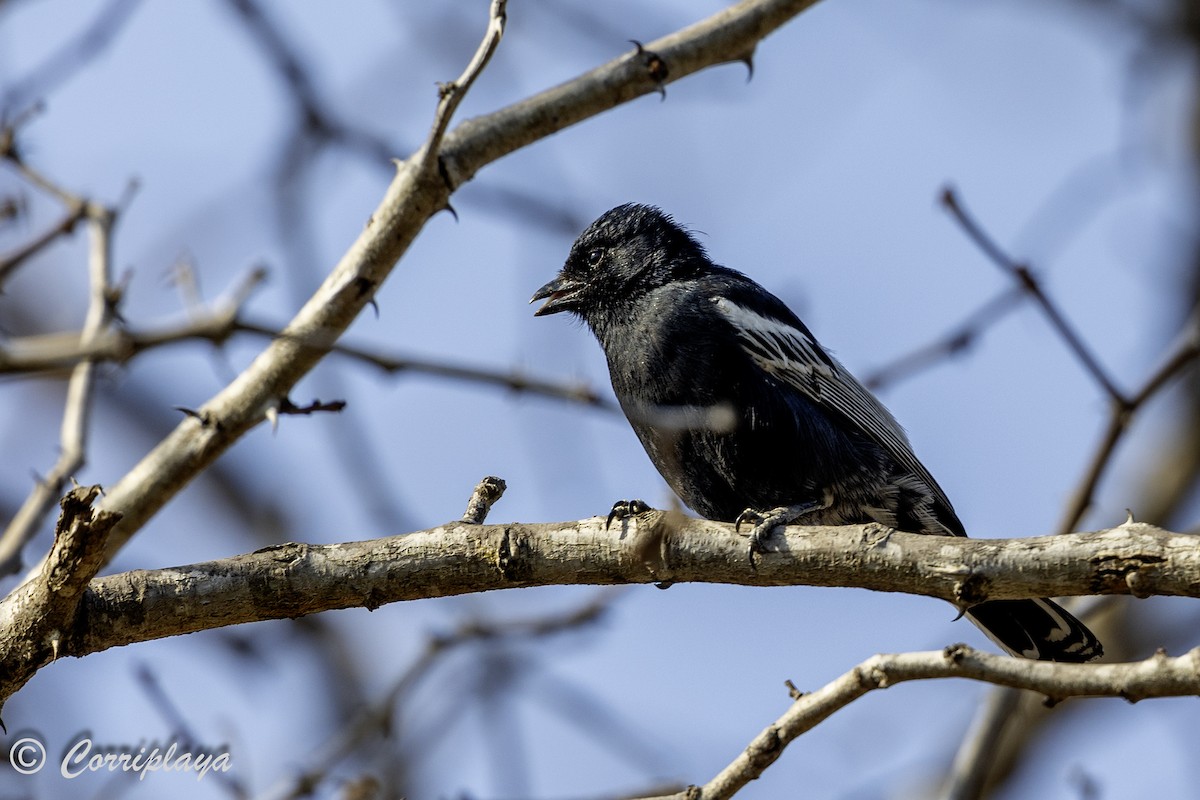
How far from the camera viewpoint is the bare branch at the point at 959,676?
2615mm

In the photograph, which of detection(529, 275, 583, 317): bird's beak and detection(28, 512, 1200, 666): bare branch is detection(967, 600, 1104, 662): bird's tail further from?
detection(529, 275, 583, 317): bird's beak

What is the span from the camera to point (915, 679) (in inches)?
112

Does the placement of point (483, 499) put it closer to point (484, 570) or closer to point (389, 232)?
point (484, 570)

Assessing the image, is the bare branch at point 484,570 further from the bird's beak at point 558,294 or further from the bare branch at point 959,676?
the bird's beak at point 558,294

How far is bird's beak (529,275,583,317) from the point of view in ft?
20.3

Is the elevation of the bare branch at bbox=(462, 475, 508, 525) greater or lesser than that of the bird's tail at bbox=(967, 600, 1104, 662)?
greater

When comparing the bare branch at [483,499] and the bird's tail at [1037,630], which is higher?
the bare branch at [483,499]

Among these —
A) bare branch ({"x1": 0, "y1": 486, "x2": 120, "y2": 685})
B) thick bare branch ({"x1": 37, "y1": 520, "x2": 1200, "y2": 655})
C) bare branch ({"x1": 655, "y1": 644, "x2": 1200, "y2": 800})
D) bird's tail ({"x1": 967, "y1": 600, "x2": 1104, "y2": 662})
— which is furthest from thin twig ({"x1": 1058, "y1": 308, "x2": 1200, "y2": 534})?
bare branch ({"x1": 0, "y1": 486, "x2": 120, "y2": 685})

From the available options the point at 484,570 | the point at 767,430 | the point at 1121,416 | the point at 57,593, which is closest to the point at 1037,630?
the point at 1121,416

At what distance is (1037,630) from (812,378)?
1.37m

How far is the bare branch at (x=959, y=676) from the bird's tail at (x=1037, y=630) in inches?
83.1

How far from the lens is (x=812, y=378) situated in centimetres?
536

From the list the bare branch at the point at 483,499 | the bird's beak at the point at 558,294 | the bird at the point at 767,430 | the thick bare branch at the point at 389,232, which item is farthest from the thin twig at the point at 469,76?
the bird's beak at the point at 558,294

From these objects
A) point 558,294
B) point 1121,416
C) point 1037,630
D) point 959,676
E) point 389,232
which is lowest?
point 959,676
